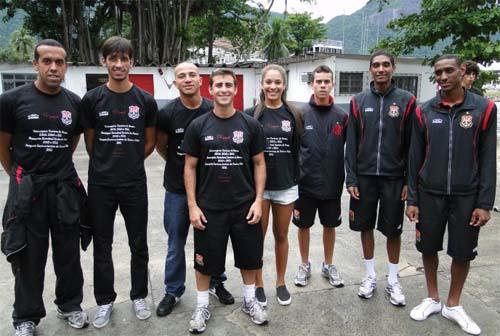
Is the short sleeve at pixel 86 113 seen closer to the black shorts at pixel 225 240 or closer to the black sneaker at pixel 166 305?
the black shorts at pixel 225 240

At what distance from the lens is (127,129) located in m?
2.98

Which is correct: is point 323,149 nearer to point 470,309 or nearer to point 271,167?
point 271,167

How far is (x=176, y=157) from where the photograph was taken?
10.4 feet

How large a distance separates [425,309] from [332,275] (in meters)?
0.80

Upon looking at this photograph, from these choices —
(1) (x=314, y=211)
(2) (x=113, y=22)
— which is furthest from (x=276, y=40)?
(1) (x=314, y=211)

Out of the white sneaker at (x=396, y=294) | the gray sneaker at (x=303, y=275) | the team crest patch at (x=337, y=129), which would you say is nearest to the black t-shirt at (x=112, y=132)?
the team crest patch at (x=337, y=129)

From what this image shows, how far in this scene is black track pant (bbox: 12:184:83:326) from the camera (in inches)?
112

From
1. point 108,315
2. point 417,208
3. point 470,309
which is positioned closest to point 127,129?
point 108,315

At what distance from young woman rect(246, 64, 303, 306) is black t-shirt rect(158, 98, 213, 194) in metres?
0.46

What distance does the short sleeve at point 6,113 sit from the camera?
8.96ft

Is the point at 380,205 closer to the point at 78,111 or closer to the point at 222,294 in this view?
the point at 222,294

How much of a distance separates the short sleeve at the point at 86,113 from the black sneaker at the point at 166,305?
4.58 feet

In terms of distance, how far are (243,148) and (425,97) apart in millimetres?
16535

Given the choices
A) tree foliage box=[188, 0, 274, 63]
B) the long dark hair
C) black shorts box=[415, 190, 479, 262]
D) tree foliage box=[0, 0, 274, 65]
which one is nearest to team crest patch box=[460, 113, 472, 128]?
black shorts box=[415, 190, 479, 262]
